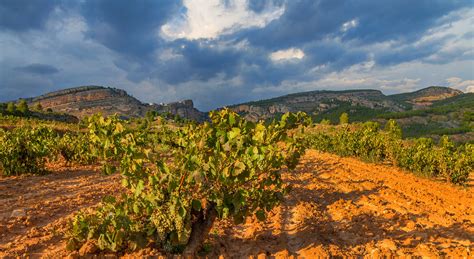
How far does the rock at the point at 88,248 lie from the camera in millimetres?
5207

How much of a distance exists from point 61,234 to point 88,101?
171 metres

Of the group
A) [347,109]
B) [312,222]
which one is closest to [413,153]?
[312,222]

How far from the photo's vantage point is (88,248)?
5227mm

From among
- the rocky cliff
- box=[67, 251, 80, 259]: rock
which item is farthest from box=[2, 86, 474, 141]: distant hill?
box=[67, 251, 80, 259]: rock

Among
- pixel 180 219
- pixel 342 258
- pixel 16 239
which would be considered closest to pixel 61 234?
pixel 16 239

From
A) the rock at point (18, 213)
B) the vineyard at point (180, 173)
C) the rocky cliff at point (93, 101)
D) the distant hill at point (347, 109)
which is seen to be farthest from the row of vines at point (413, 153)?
the rocky cliff at point (93, 101)

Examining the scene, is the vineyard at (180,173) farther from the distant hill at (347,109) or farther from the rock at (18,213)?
the distant hill at (347,109)

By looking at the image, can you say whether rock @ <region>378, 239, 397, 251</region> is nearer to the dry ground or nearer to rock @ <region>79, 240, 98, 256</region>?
the dry ground

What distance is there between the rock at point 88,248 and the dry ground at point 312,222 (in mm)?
353

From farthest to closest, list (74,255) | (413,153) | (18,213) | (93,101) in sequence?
(93,101), (413,153), (18,213), (74,255)

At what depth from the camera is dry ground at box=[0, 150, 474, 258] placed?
20.3 ft

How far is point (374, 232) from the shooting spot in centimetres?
748

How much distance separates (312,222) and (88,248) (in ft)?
17.0

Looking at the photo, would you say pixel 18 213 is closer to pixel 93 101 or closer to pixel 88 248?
pixel 88 248
